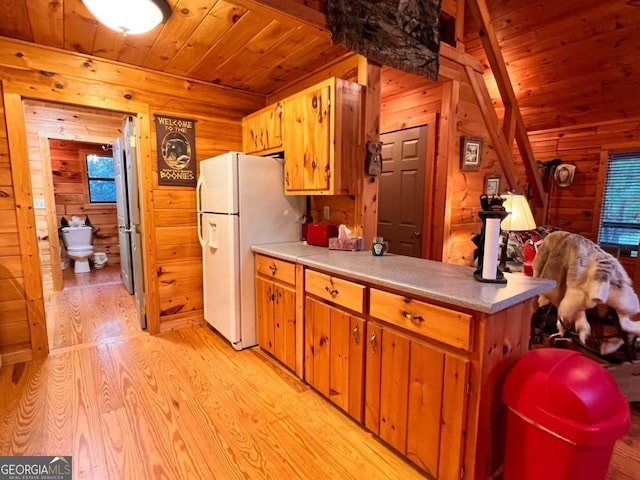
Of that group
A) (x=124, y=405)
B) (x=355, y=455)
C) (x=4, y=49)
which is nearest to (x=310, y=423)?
(x=355, y=455)

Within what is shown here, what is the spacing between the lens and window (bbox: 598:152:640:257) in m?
3.73

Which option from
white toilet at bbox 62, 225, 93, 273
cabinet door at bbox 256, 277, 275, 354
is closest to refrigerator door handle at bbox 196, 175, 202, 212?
cabinet door at bbox 256, 277, 275, 354

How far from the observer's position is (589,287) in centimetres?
178

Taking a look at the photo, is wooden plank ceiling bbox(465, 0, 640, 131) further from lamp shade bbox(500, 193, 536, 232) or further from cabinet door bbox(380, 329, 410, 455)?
cabinet door bbox(380, 329, 410, 455)

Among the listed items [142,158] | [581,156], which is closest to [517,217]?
[581,156]

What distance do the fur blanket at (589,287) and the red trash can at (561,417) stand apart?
68cm

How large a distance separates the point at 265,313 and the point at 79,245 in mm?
4688

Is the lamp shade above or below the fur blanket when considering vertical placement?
above

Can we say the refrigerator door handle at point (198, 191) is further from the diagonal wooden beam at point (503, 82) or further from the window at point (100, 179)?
the window at point (100, 179)

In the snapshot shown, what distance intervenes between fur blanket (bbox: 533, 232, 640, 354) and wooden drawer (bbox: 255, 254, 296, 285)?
5.45 ft

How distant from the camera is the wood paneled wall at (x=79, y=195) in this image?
5.74 meters

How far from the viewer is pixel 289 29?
2.24 meters

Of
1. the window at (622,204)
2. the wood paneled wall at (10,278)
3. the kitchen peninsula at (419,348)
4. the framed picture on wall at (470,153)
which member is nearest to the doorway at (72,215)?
the wood paneled wall at (10,278)

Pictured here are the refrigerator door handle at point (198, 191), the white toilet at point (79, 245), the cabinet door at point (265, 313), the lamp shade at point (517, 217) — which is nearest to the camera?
the cabinet door at point (265, 313)
